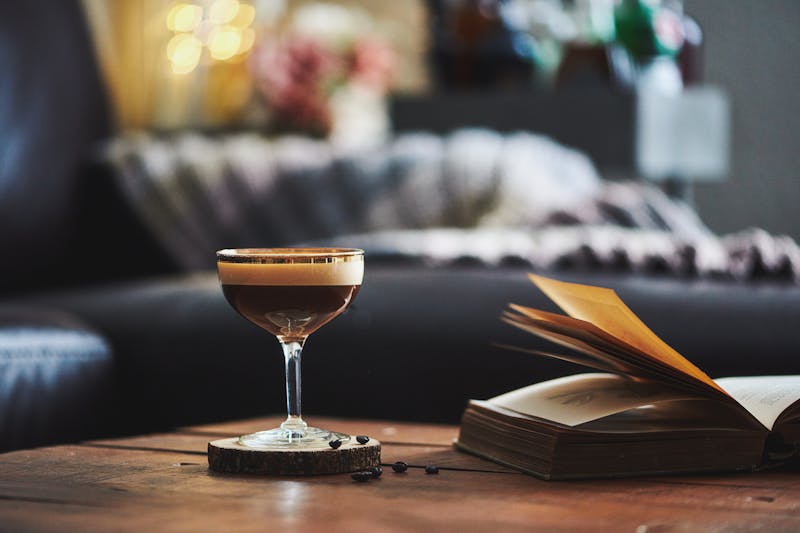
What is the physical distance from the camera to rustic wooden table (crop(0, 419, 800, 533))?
68cm

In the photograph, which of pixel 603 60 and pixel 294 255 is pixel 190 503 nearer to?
pixel 294 255

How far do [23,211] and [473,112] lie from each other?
1.40 metres

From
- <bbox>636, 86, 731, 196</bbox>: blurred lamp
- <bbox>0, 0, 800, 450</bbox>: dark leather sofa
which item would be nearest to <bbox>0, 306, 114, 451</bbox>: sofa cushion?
<bbox>0, 0, 800, 450</bbox>: dark leather sofa

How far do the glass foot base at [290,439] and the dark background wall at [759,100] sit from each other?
2844 mm

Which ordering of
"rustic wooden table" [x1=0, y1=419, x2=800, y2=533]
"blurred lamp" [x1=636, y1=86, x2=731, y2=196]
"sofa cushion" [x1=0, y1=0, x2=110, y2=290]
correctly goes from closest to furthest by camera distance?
"rustic wooden table" [x1=0, y1=419, x2=800, y2=533]
"sofa cushion" [x1=0, y1=0, x2=110, y2=290]
"blurred lamp" [x1=636, y1=86, x2=731, y2=196]

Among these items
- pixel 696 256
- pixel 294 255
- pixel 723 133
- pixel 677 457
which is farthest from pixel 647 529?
pixel 723 133

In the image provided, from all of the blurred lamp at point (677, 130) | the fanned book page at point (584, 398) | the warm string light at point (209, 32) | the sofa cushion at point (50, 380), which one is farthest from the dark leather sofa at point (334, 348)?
the warm string light at point (209, 32)

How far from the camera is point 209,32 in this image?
3365mm

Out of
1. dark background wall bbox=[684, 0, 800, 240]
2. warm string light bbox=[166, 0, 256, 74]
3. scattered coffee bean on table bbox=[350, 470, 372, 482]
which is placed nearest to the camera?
scattered coffee bean on table bbox=[350, 470, 372, 482]

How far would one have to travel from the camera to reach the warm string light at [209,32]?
334 cm

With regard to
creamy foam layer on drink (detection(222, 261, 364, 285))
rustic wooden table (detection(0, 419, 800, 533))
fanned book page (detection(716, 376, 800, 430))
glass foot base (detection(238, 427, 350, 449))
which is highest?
creamy foam layer on drink (detection(222, 261, 364, 285))

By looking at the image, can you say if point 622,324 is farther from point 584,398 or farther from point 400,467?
point 400,467

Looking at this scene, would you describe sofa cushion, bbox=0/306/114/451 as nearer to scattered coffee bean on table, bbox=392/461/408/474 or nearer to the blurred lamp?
scattered coffee bean on table, bbox=392/461/408/474

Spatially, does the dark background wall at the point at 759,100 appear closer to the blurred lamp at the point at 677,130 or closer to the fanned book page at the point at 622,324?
the blurred lamp at the point at 677,130
